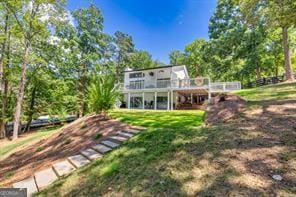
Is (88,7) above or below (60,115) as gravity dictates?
above

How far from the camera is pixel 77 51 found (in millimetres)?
24797

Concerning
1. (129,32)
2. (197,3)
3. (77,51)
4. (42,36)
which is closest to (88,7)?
(77,51)

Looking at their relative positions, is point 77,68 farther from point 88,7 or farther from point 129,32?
point 129,32

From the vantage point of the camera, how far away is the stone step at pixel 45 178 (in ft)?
16.2

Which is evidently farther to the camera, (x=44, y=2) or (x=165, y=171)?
(x=44, y=2)

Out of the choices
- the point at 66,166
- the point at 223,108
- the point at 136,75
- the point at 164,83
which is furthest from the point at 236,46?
the point at 66,166

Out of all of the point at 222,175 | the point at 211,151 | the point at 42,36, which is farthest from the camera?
the point at 42,36

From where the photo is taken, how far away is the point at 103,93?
9.98 m

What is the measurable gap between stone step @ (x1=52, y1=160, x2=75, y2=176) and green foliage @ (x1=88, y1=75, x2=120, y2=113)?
419 cm

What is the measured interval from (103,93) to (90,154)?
4.09 metres

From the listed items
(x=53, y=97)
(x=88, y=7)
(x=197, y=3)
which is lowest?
(x=53, y=97)

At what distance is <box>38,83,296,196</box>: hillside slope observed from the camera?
3.22m

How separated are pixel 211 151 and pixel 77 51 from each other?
23411 millimetres

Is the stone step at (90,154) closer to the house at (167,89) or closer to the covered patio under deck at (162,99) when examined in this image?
the house at (167,89)
